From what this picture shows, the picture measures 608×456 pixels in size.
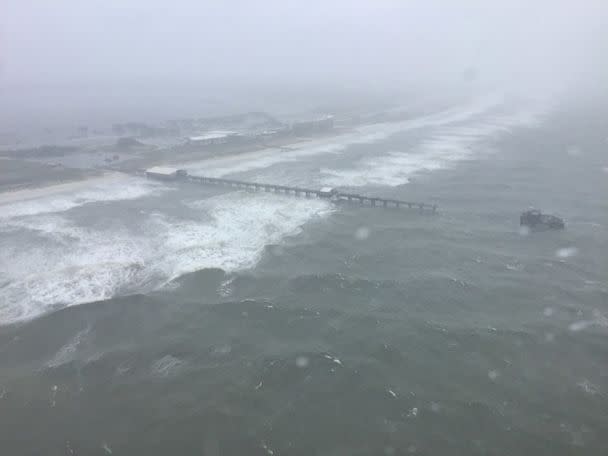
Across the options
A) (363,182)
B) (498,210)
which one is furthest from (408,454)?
(363,182)

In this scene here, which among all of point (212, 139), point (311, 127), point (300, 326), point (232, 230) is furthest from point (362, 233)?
point (311, 127)

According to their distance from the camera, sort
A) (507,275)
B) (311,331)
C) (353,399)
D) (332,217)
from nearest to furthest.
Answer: (353,399)
(311,331)
(507,275)
(332,217)

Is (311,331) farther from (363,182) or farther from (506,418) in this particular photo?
(363,182)

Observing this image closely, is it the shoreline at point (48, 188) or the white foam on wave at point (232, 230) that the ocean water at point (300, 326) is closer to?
the white foam on wave at point (232, 230)

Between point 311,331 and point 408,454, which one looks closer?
point 408,454

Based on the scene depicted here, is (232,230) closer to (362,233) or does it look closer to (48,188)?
(362,233)

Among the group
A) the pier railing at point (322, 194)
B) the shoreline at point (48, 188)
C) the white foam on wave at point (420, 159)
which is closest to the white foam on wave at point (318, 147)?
the pier railing at point (322, 194)
